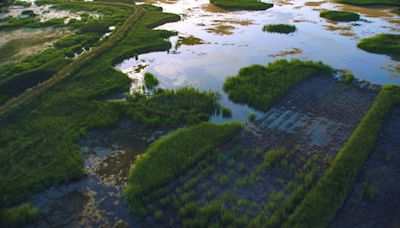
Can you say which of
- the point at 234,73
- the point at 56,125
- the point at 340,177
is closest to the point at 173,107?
the point at 56,125

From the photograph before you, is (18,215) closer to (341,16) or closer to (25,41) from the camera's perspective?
(25,41)

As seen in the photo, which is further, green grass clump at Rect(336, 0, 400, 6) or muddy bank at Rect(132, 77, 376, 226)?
green grass clump at Rect(336, 0, 400, 6)

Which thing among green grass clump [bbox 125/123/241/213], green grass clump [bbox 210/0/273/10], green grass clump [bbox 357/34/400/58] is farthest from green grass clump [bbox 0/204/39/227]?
green grass clump [bbox 210/0/273/10]

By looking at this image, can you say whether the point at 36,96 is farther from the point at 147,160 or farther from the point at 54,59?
the point at 147,160

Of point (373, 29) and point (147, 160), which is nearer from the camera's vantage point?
point (147, 160)

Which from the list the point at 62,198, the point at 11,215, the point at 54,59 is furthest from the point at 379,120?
the point at 54,59

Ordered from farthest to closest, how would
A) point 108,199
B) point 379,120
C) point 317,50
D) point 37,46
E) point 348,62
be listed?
point 37,46, point 317,50, point 348,62, point 379,120, point 108,199

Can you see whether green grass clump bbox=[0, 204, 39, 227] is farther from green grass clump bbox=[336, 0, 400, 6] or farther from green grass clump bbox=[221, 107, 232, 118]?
green grass clump bbox=[336, 0, 400, 6]

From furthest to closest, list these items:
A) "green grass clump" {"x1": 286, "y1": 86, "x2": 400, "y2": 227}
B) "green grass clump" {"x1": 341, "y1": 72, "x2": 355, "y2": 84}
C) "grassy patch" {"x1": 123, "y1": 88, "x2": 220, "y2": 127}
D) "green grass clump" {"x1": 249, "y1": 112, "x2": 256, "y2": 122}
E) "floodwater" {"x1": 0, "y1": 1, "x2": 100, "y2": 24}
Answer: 1. "floodwater" {"x1": 0, "y1": 1, "x2": 100, "y2": 24}
2. "green grass clump" {"x1": 341, "y1": 72, "x2": 355, "y2": 84}
3. "green grass clump" {"x1": 249, "y1": 112, "x2": 256, "y2": 122}
4. "grassy patch" {"x1": 123, "y1": 88, "x2": 220, "y2": 127}
5. "green grass clump" {"x1": 286, "y1": 86, "x2": 400, "y2": 227}
